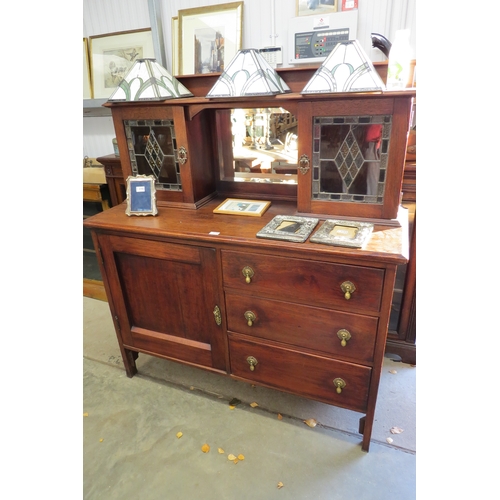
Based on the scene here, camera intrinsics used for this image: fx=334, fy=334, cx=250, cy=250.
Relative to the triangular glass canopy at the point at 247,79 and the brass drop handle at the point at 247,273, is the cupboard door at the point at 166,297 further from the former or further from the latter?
the triangular glass canopy at the point at 247,79

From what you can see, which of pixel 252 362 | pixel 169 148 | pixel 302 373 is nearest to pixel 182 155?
pixel 169 148

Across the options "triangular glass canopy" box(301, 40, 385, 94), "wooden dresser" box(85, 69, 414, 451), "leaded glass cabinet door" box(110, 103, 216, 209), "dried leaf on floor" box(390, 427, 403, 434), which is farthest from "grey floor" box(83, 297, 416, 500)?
"triangular glass canopy" box(301, 40, 385, 94)

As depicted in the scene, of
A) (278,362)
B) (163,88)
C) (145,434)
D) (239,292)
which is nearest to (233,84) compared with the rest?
(163,88)

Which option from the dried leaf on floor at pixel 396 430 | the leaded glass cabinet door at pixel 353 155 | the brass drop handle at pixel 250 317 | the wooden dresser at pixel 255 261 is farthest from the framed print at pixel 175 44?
the dried leaf on floor at pixel 396 430

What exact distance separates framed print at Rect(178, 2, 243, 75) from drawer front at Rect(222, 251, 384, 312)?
117 cm

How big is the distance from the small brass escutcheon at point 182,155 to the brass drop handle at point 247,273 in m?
0.56

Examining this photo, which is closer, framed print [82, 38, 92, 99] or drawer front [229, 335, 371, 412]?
drawer front [229, 335, 371, 412]

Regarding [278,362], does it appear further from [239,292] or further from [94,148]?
[94,148]

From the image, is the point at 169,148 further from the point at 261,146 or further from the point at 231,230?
the point at 231,230

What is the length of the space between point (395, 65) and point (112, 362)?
1.96 meters

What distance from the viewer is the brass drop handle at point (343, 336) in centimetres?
118

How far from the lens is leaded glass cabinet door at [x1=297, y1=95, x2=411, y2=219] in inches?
44.5

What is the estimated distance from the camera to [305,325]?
124 centimetres

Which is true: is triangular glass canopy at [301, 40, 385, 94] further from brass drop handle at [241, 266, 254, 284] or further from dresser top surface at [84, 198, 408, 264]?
brass drop handle at [241, 266, 254, 284]
